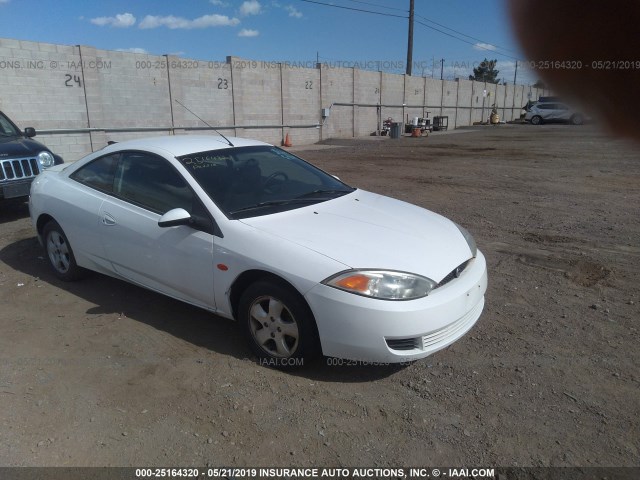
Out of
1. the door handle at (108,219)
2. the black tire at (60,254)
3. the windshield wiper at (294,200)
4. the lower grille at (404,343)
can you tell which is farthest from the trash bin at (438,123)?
the lower grille at (404,343)

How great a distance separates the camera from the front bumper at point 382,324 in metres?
2.96

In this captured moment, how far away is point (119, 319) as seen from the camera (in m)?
4.12

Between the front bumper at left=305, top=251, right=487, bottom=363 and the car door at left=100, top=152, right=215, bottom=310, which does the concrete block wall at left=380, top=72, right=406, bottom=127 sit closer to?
the car door at left=100, top=152, right=215, bottom=310

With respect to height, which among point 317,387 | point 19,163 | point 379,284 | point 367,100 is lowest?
point 317,387

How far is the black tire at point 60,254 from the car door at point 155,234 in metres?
0.75

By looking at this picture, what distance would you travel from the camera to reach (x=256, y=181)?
4.13 meters

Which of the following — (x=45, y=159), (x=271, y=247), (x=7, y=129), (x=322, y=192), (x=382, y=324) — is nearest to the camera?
(x=382, y=324)

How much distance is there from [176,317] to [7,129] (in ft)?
19.9

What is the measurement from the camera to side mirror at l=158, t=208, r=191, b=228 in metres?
3.58

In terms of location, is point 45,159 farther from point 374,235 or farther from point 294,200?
point 374,235

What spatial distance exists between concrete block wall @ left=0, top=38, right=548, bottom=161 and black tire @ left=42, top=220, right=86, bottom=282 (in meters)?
6.69

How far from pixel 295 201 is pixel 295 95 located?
65.9 ft

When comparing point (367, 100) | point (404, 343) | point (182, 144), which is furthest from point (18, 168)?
point (367, 100)

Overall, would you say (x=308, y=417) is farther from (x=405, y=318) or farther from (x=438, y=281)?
(x=438, y=281)
